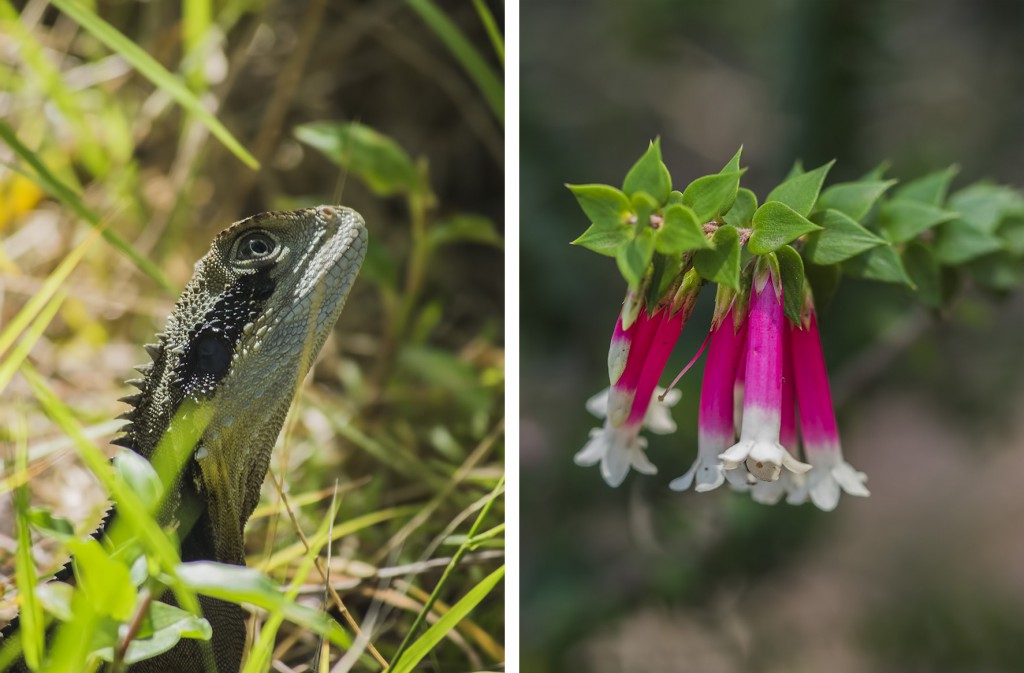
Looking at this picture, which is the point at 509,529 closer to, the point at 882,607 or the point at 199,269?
the point at 199,269

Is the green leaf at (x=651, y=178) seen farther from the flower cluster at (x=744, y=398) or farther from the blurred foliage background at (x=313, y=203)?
the blurred foliage background at (x=313, y=203)

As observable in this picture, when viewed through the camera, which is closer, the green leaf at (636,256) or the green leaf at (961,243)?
the green leaf at (636,256)

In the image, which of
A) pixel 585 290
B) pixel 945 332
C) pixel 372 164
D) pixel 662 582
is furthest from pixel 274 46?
pixel 945 332

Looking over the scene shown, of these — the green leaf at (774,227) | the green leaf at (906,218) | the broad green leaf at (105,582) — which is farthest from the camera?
the green leaf at (906,218)

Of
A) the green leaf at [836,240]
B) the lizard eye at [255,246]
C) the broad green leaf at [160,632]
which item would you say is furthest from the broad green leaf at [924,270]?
the broad green leaf at [160,632]

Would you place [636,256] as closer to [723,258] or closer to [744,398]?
[723,258]

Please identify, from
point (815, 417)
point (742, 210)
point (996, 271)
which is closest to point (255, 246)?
point (742, 210)
